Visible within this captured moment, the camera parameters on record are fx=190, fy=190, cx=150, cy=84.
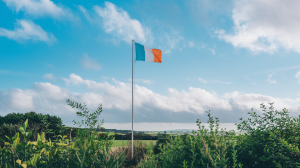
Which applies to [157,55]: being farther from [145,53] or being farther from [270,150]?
→ [270,150]

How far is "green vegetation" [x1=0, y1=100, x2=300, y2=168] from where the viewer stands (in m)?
2.87

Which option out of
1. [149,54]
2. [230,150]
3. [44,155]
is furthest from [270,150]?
[149,54]

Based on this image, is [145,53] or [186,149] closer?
[186,149]

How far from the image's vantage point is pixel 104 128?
5180mm

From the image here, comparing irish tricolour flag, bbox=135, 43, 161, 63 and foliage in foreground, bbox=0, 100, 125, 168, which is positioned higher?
irish tricolour flag, bbox=135, 43, 161, 63

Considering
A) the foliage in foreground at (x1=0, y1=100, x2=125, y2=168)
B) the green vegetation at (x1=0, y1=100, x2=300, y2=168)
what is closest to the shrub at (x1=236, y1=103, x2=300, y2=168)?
the green vegetation at (x1=0, y1=100, x2=300, y2=168)

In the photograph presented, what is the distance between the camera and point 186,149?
3.70 m

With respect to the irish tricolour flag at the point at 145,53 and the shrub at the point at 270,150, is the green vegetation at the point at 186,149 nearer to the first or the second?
the shrub at the point at 270,150

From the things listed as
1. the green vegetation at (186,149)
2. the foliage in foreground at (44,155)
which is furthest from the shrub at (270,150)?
the foliage in foreground at (44,155)

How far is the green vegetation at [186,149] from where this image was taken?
9.43ft

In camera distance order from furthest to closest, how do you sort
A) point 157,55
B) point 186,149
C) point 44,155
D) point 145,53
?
point 157,55 < point 145,53 < point 186,149 < point 44,155

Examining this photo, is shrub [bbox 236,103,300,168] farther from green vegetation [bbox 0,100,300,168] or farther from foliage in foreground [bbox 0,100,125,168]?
foliage in foreground [bbox 0,100,125,168]

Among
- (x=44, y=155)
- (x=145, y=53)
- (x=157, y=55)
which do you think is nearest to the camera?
(x=44, y=155)

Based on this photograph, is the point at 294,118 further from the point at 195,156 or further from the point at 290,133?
the point at 195,156
